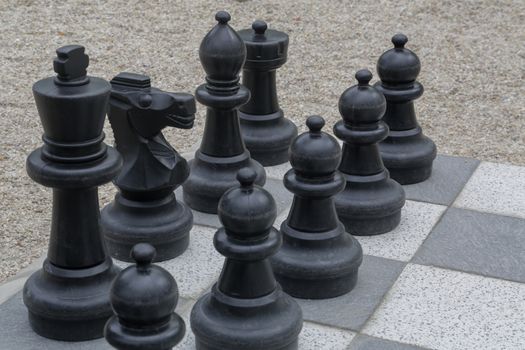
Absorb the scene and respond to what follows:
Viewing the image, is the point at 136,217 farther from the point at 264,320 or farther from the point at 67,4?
the point at 67,4

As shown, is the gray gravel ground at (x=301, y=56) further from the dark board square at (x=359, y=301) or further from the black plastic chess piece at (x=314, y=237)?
the dark board square at (x=359, y=301)

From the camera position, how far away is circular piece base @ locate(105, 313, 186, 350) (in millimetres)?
2703

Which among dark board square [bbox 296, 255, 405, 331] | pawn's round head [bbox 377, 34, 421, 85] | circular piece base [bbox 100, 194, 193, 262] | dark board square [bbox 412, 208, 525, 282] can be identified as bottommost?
dark board square [bbox 412, 208, 525, 282]

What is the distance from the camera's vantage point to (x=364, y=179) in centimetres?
402

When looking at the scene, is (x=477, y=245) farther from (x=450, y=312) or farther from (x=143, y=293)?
(x=143, y=293)

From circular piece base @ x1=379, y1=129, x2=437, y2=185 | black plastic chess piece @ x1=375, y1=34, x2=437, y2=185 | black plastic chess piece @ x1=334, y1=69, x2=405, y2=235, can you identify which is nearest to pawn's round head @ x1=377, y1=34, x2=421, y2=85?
black plastic chess piece @ x1=375, y1=34, x2=437, y2=185

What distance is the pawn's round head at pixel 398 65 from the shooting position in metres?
4.33

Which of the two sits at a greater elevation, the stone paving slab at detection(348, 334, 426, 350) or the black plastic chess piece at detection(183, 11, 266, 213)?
the black plastic chess piece at detection(183, 11, 266, 213)

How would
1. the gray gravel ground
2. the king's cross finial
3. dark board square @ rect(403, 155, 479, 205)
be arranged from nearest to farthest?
1. the king's cross finial
2. dark board square @ rect(403, 155, 479, 205)
3. the gray gravel ground

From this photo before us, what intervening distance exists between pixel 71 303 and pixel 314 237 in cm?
82

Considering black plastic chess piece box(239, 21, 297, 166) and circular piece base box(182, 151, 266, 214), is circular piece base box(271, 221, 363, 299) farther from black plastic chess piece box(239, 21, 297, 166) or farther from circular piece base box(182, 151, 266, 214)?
black plastic chess piece box(239, 21, 297, 166)

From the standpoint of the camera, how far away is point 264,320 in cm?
316

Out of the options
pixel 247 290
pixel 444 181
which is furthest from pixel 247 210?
pixel 444 181

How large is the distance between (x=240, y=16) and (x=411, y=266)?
3.95 m
